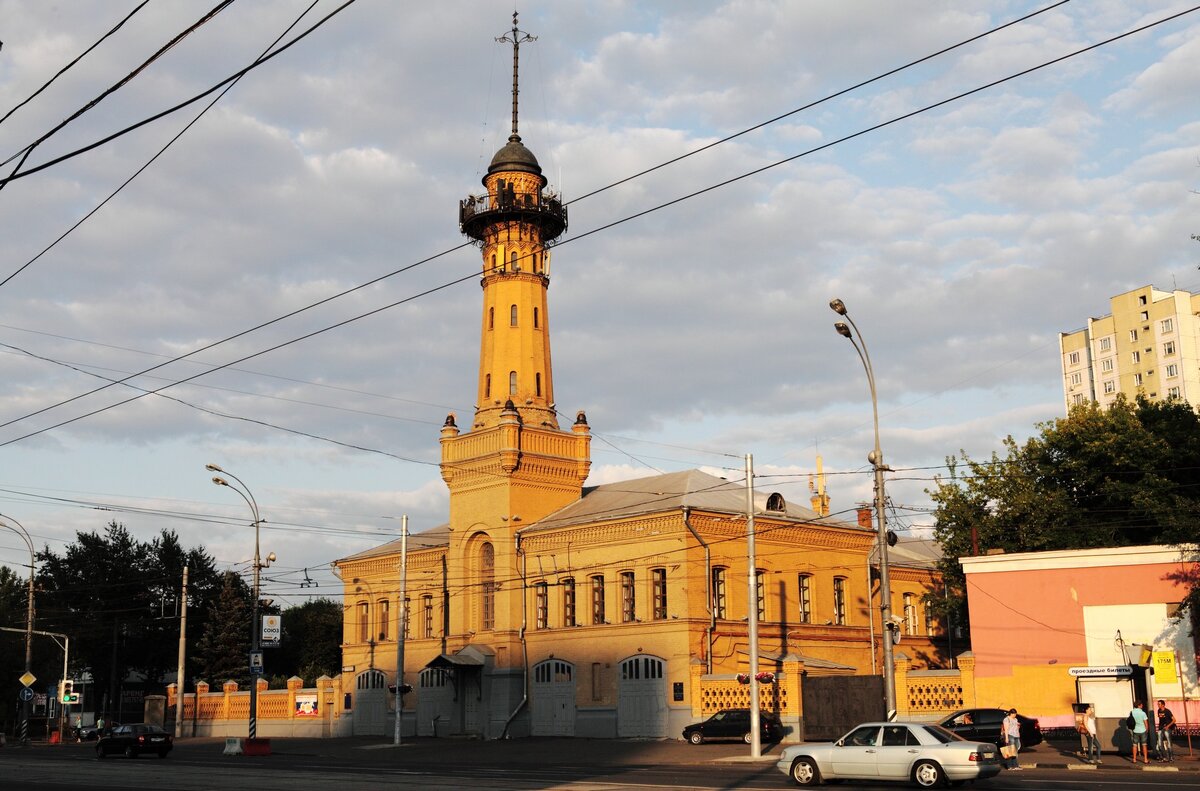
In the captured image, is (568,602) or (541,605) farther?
(541,605)

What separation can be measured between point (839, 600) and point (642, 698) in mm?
12003

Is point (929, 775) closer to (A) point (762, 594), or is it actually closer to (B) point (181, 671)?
(A) point (762, 594)

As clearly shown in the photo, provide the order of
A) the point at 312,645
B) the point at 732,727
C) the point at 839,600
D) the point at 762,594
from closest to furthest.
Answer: the point at 732,727
the point at 762,594
the point at 839,600
the point at 312,645

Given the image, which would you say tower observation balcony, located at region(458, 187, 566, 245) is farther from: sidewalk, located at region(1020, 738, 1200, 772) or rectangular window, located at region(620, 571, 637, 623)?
sidewalk, located at region(1020, 738, 1200, 772)

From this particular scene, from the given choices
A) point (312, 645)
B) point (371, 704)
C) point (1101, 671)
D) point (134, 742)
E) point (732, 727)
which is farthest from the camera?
point (312, 645)

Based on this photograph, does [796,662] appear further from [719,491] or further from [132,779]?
[132,779]

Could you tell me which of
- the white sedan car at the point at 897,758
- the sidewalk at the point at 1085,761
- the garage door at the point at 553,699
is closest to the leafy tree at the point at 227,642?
the garage door at the point at 553,699

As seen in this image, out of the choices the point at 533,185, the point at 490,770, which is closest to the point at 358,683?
the point at 533,185

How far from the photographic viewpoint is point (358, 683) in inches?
2355

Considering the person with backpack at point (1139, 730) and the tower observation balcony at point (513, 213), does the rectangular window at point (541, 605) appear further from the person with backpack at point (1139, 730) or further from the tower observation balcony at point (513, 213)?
the person with backpack at point (1139, 730)

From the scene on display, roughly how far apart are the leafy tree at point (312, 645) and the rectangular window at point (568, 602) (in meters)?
44.1

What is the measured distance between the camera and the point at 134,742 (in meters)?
41.7

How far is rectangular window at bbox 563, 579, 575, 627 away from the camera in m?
50.4

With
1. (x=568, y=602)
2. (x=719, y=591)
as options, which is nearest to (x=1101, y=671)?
(x=719, y=591)
